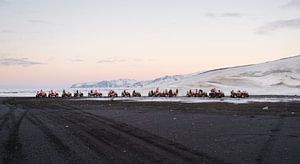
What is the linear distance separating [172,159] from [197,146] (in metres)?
2.15

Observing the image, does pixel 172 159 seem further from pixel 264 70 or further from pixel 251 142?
pixel 264 70

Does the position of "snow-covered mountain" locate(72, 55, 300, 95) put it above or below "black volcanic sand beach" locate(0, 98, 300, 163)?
above

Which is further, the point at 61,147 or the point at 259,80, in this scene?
the point at 259,80

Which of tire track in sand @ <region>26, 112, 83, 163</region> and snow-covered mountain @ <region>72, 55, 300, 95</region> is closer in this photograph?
tire track in sand @ <region>26, 112, 83, 163</region>

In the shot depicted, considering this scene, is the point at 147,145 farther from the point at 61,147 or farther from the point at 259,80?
the point at 259,80

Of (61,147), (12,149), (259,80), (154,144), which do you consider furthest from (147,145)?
(259,80)

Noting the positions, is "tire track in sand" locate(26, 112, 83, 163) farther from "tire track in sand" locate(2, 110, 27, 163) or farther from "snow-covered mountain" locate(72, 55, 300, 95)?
"snow-covered mountain" locate(72, 55, 300, 95)

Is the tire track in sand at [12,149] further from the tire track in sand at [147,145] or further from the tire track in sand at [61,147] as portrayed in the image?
the tire track in sand at [147,145]

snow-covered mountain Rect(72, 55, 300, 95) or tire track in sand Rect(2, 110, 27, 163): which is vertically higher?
snow-covered mountain Rect(72, 55, 300, 95)

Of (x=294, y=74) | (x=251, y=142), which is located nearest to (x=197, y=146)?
(x=251, y=142)

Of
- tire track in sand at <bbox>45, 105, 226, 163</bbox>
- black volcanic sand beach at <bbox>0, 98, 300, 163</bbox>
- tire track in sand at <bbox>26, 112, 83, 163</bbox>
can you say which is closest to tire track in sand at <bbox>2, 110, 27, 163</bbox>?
black volcanic sand beach at <bbox>0, 98, 300, 163</bbox>

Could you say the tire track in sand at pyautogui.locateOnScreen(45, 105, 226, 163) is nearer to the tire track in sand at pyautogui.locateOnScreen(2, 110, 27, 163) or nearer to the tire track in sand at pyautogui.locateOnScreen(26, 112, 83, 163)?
the tire track in sand at pyautogui.locateOnScreen(26, 112, 83, 163)

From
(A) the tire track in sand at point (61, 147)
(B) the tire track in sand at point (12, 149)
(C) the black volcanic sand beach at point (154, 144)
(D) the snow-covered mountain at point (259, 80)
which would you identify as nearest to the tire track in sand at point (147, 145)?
(C) the black volcanic sand beach at point (154, 144)

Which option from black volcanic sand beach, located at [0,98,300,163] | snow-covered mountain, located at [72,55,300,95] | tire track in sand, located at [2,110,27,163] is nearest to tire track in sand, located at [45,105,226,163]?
black volcanic sand beach, located at [0,98,300,163]
